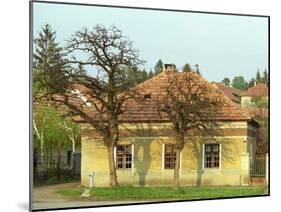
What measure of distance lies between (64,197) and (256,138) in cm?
198

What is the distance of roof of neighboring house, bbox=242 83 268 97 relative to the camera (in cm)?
641

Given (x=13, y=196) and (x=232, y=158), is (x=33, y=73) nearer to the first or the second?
(x=13, y=196)

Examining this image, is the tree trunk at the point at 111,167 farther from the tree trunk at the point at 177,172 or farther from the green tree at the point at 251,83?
the green tree at the point at 251,83

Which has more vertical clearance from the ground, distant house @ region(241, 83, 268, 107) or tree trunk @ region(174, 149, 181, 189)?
distant house @ region(241, 83, 268, 107)

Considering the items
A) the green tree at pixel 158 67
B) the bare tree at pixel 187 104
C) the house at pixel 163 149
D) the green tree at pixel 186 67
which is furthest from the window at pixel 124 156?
the green tree at pixel 186 67

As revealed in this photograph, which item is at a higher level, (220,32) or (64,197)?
(220,32)

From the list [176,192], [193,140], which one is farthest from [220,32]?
[176,192]

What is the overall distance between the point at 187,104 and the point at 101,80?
885 millimetres

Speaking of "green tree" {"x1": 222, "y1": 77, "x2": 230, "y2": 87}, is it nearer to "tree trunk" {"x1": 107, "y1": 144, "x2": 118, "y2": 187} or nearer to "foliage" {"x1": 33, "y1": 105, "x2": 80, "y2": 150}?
"tree trunk" {"x1": 107, "y1": 144, "x2": 118, "y2": 187}

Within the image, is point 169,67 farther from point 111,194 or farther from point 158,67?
point 111,194

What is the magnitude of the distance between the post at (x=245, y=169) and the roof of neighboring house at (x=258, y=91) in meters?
0.60

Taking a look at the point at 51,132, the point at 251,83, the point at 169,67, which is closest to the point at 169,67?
the point at 169,67

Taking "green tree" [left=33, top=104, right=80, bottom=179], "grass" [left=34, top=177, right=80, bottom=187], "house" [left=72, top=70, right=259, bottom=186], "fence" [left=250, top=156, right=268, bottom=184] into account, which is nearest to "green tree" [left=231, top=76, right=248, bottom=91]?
"house" [left=72, top=70, right=259, bottom=186]

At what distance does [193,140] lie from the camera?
6.20 metres
